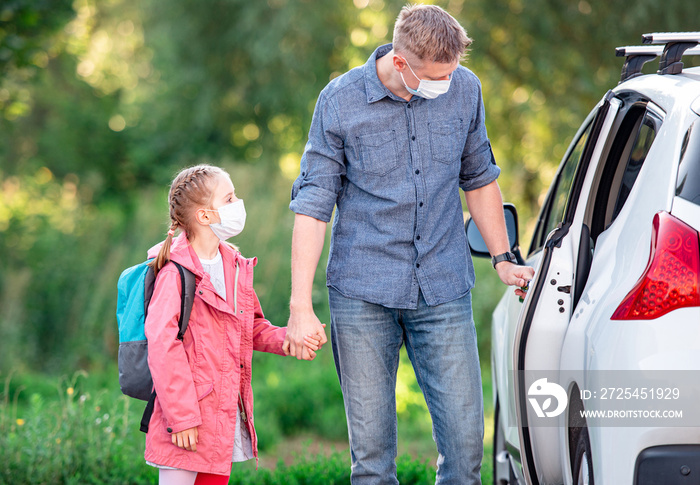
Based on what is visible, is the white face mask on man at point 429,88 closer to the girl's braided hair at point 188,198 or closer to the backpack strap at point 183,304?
the girl's braided hair at point 188,198

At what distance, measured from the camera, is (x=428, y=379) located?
3.10 metres

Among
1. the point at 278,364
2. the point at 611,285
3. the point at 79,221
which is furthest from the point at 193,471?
the point at 79,221

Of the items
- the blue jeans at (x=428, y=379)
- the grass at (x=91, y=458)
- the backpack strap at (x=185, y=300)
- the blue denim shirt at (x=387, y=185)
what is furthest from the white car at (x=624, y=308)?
the grass at (x=91, y=458)

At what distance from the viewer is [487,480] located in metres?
4.66

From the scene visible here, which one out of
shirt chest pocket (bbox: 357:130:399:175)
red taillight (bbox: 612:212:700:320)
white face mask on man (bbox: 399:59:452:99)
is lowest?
red taillight (bbox: 612:212:700:320)

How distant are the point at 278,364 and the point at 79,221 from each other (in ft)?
11.3

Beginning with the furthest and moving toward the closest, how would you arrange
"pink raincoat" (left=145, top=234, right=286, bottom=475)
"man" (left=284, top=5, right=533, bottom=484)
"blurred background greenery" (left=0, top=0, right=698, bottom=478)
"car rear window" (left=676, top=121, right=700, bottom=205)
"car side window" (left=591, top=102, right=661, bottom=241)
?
"blurred background greenery" (left=0, top=0, right=698, bottom=478)
"man" (left=284, top=5, right=533, bottom=484)
"pink raincoat" (left=145, top=234, right=286, bottom=475)
"car side window" (left=591, top=102, right=661, bottom=241)
"car rear window" (left=676, top=121, right=700, bottom=205)

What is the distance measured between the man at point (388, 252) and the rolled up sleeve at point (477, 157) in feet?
0.36

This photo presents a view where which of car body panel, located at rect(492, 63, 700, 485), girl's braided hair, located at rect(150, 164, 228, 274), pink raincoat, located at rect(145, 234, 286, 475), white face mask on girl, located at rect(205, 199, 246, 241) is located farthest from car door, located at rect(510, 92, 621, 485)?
girl's braided hair, located at rect(150, 164, 228, 274)

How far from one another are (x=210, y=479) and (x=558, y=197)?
6.10ft

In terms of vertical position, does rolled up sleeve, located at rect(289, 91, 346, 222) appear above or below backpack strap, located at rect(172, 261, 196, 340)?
above

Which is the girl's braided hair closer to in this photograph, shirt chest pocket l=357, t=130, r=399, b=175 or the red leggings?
shirt chest pocket l=357, t=130, r=399, b=175

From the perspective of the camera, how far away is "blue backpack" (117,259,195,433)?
286 centimetres

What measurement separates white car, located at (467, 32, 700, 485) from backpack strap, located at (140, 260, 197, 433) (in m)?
1.13
